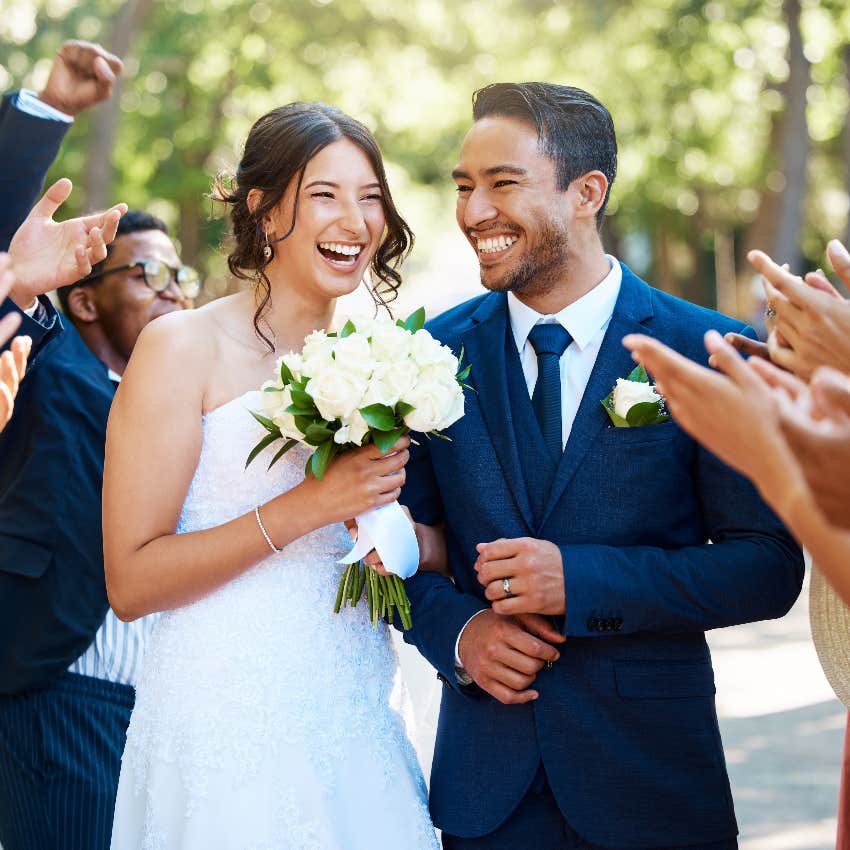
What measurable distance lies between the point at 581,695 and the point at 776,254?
1658cm

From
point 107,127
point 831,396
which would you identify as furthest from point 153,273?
point 107,127

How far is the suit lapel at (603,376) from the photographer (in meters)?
3.41

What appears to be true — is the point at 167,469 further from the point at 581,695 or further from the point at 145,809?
the point at 581,695

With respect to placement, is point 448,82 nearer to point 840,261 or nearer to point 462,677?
point 462,677

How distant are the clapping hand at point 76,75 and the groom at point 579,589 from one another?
4.44 ft

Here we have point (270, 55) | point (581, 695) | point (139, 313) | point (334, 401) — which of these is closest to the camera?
point (334, 401)

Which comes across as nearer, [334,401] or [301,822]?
→ [334,401]

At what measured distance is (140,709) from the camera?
368 centimetres

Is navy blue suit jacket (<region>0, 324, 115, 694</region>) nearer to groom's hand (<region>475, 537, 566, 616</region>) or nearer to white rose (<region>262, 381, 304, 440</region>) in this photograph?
white rose (<region>262, 381, 304, 440</region>)

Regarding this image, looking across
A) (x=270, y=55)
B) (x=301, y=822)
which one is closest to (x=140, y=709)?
(x=301, y=822)

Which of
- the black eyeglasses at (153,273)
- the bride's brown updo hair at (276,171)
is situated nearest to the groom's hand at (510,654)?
the bride's brown updo hair at (276,171)

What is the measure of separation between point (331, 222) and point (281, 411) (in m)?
0.75

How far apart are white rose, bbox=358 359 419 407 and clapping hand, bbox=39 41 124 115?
154 centimetres

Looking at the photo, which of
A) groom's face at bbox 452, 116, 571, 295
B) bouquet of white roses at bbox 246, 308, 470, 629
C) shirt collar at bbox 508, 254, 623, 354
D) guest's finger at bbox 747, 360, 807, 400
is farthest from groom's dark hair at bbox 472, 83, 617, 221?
guest's finger at bbox 747, 360, 807, 400
